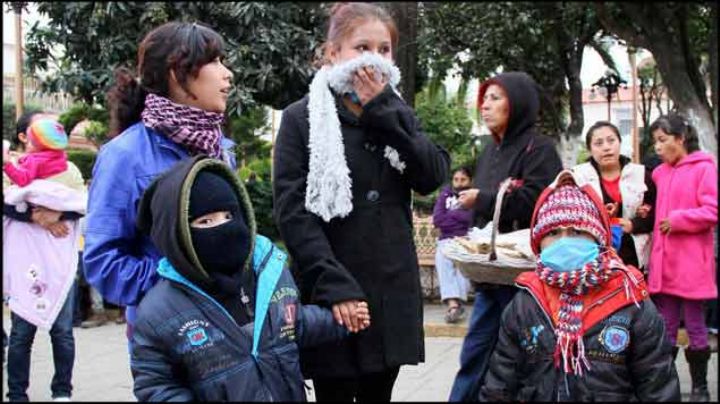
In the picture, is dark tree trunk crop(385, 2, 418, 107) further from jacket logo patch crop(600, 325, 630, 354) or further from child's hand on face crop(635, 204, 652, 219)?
jacket logo patch crop(600, 325, 630, 354)

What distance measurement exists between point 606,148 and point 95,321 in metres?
5.53

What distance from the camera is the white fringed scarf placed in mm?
2477

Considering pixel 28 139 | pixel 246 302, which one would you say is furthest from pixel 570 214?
pixel 28 139

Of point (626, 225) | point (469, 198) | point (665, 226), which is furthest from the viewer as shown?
point (665, 226)

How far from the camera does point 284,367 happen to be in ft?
7.25

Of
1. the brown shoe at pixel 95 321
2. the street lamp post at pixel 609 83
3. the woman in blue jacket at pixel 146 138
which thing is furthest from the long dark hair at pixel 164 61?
the street lamp post at pixel 609 83

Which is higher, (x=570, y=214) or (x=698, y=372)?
(x=570, y=214)

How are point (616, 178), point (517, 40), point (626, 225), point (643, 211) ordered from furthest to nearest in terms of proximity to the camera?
point (517, 40)
point (643, 211)
point (616, 178)
point (626, 225)

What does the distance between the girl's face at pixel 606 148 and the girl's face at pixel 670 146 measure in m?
0.63

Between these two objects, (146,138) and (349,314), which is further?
(349,314)

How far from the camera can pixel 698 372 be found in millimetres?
4746

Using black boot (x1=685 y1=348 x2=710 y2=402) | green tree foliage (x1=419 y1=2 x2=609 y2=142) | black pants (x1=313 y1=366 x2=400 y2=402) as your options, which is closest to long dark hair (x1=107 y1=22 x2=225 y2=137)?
black pants (x1=313 y1=366 x2=400 y2=402)

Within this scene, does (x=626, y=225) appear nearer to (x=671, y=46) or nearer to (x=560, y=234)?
(x=560, y=234)

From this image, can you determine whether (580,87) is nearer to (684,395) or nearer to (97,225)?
(684,395)
